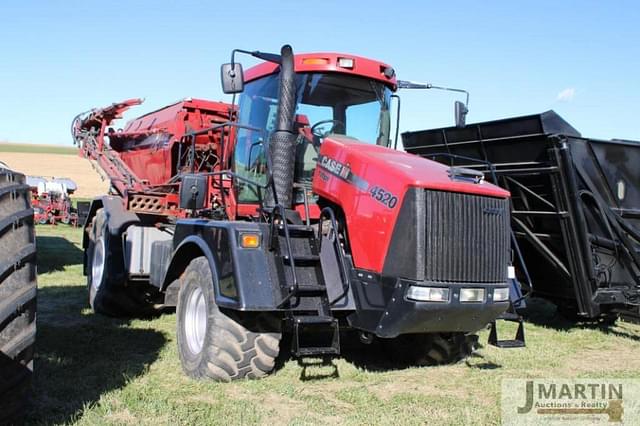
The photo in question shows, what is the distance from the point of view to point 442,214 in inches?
171

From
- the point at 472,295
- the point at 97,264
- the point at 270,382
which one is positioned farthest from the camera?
the point at 97,264

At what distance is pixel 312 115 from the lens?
5.34 meters

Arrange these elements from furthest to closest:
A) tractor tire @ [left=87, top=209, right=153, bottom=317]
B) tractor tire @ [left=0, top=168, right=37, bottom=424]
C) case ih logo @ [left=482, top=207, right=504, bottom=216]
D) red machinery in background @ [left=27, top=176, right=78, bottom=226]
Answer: red machinery in background @ [left=27, top=176, right=78, bottom=226], tractor tire @ [left=87, top=209, right=153, bottom=317], case ih logo @ [left=482, top=207, right=504, bottom=216], tractor tire @ [left=0, top=168, right=37, bottom=424]

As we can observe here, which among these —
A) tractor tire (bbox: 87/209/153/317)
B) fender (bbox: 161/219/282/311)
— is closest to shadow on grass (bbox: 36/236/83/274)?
tractor tire (bbox: 87/209/153/317)

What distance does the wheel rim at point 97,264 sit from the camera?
7.71 meters

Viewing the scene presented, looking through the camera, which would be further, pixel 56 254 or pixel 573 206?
pixel 56 254

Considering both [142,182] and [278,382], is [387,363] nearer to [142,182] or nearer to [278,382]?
[278,382]

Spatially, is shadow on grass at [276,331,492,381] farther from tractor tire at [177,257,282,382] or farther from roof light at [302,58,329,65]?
roof light at [302,58,329,65]

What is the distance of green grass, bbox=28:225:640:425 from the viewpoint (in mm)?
4012

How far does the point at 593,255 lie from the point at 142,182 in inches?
221

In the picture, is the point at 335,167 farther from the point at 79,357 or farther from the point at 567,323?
the point at 567,323

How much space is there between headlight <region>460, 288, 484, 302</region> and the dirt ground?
A: 1248 inches
